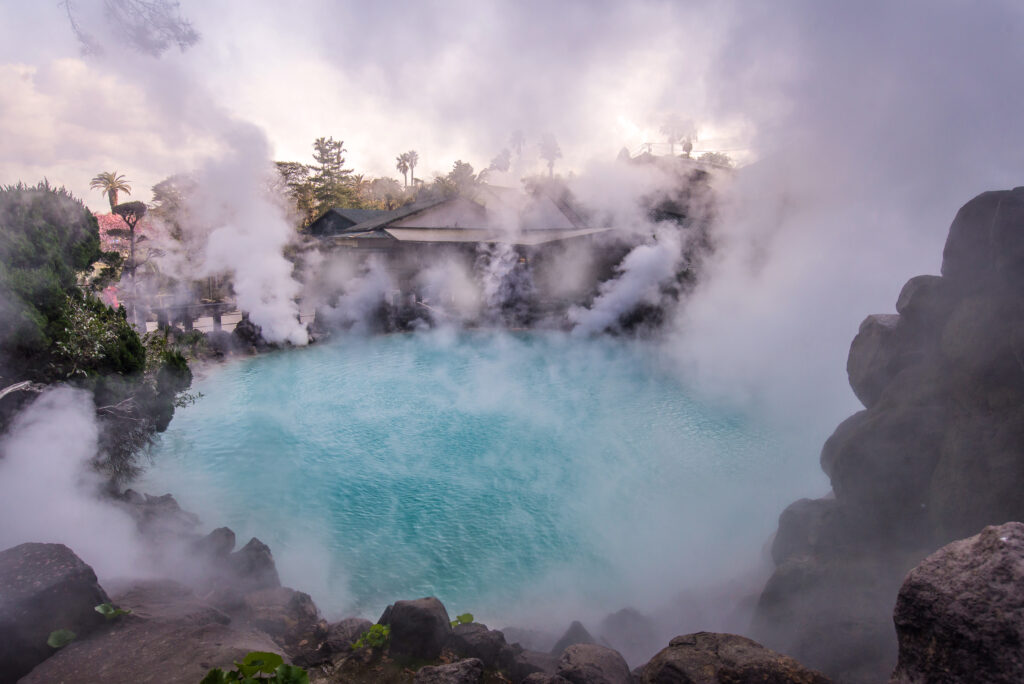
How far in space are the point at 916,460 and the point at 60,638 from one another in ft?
28.2

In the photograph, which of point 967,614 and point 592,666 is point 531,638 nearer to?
point 592,666

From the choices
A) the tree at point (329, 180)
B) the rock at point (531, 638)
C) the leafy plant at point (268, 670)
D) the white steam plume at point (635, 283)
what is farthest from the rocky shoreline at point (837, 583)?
the tree at point (329, 180)

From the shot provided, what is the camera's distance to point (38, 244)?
7.11 m

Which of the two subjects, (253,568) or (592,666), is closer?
(592,666)

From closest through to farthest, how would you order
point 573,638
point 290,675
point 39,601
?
point 290,675 < point 39,601 < point 573,638

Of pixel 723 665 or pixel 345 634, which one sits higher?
pixel 723 665

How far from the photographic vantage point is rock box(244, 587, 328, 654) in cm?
563

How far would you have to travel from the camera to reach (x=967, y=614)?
9.04 feet

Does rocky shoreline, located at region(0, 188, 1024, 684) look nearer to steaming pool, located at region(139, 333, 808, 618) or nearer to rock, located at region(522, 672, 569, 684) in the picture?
rock, located at region(522, 672, 569, 684)

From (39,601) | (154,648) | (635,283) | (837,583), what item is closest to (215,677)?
(154,648)

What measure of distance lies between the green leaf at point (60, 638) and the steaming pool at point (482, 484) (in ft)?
9.55

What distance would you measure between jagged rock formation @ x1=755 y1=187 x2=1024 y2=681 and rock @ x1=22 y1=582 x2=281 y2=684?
537 cm

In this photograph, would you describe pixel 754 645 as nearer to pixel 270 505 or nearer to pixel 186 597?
pixel 186 597

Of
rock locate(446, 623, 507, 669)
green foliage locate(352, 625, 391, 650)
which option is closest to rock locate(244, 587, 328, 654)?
green foliage locate(352, 625, 391, 650)
